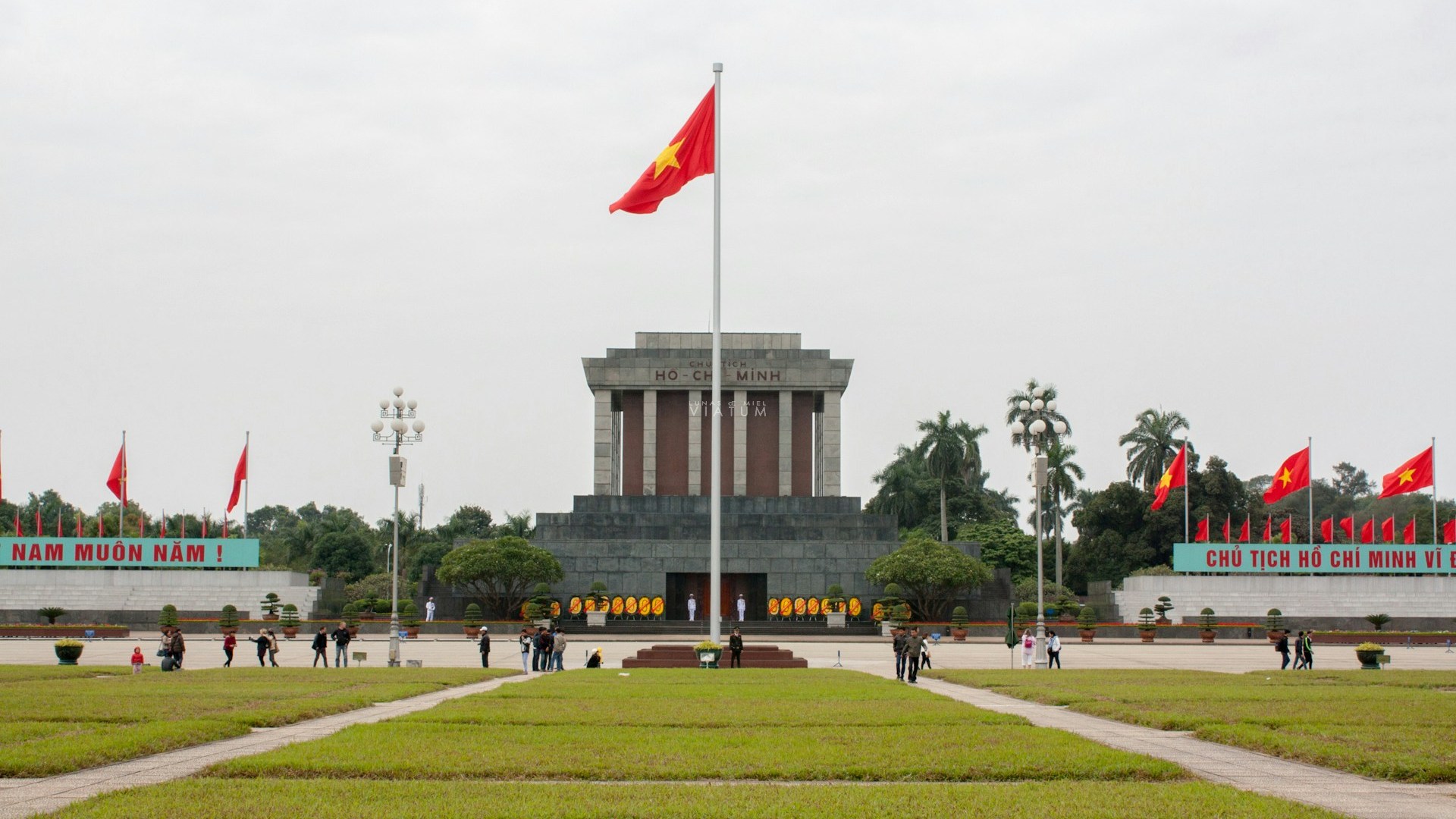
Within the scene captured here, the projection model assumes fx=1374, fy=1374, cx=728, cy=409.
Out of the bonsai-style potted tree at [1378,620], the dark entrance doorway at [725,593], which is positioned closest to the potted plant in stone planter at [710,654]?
the dark entrance doorway at [725,593]

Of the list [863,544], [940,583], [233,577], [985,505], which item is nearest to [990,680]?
[940,583]

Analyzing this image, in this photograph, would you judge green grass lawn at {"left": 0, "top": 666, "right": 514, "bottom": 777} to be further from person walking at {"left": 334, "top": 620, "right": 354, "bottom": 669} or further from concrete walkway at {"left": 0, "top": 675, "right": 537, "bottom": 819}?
person walking at {"left": 334, "top": 620, "right": 354, "bottom": 669}

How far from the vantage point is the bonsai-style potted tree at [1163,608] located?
63875 millimetres

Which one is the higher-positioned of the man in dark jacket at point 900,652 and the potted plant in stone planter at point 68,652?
the man in dark jacket at point 900,652

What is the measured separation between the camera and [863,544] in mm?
64688

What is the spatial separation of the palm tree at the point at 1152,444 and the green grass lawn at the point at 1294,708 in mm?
63452

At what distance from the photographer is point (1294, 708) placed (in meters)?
20.9

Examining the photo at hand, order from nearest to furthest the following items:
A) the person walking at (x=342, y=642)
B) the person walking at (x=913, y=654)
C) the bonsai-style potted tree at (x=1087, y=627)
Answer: the person walking at (x=913, y=654) < the person walking at (x=342, y=642) < the bonsai-style potted tree at (x=1087, y=627)

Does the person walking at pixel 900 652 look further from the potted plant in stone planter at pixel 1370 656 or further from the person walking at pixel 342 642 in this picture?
the person walking at pixel 342 642

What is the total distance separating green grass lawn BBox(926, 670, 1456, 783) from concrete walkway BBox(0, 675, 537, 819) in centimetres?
1124

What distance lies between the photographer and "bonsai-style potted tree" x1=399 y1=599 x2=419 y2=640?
5684 cm

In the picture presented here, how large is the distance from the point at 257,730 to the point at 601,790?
741cm

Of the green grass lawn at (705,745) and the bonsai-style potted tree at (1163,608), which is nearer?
the green grass lawn at (705,745)

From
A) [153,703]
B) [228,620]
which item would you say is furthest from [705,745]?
[228,620]
